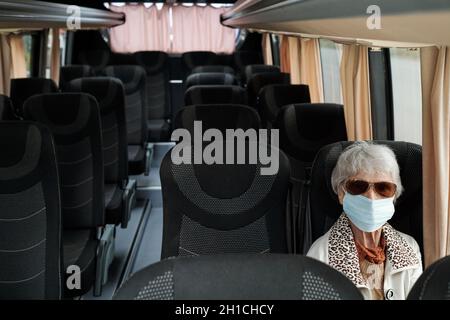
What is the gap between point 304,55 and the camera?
6102 millimetres

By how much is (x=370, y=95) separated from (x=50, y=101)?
221 cm

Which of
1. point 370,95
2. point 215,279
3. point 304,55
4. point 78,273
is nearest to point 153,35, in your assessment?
point 304,55

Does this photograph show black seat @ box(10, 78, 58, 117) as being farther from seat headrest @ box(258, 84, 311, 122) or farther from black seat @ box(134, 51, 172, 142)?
seat headrest @ box(258, 84, 311, 122)

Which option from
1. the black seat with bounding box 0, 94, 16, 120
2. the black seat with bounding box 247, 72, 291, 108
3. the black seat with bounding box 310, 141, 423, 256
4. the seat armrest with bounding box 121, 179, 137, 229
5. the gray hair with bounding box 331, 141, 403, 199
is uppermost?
the black seat with bounding box 247, 72, 291, 108

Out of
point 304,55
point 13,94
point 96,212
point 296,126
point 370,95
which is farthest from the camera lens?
point 304,55

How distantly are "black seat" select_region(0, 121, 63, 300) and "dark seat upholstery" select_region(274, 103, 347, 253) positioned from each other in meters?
1.62

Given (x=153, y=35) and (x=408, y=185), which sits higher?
(x=153, y=35)

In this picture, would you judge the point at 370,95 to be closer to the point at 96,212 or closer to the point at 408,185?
the point at 408,185

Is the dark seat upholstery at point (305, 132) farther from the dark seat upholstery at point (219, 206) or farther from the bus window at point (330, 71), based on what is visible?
the bus window at point (330, 71)

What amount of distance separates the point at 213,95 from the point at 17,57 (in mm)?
2806

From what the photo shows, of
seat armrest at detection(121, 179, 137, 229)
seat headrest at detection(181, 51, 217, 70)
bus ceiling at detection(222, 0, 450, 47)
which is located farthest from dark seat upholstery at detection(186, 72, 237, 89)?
bus ceiling at detection(222, 0, 450, 47)

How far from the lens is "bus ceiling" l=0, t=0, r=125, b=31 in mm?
2738

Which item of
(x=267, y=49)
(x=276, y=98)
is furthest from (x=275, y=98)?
(x=267, y=49)

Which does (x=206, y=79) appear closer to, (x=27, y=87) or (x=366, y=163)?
(x=27, y=87)
